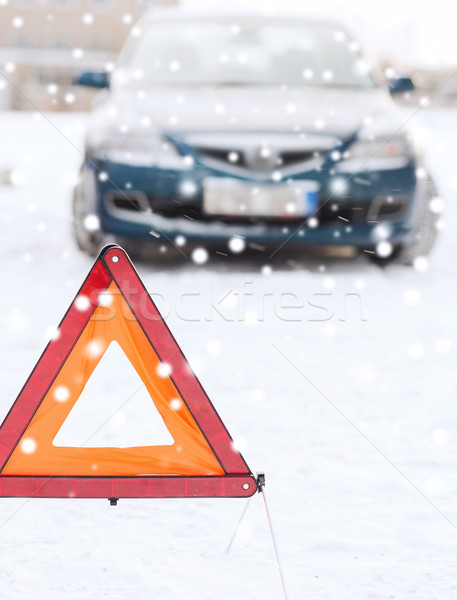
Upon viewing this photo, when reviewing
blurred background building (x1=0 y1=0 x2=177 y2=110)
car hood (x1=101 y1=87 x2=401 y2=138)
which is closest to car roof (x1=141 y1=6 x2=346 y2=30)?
car hood (x1=101 y1=87 x2=401 y2=138)

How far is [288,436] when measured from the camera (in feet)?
10.4

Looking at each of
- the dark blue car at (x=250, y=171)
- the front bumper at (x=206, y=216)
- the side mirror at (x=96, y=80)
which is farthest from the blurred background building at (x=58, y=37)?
the front bumper at (x=206, y=216)

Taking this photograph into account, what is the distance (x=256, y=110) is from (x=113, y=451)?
12.4 feet

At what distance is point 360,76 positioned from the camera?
6473 millimetres

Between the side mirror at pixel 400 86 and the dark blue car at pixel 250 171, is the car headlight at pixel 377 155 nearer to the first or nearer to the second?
the dark blue car at pixel 250 171

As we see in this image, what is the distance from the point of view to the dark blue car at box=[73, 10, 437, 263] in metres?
5.54

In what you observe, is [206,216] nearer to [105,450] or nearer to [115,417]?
Answer: [115,417]

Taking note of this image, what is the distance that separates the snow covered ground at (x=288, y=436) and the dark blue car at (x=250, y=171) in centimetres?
32

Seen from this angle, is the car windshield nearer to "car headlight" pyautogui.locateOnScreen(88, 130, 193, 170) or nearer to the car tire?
"car headlight" pyautogui.locateOnScreen(88, 130, 193, 170)

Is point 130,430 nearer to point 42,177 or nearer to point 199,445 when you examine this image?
point 199,445

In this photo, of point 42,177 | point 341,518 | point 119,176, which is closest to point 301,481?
point 341,518

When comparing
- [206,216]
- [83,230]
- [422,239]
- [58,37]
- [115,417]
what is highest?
[115,417]

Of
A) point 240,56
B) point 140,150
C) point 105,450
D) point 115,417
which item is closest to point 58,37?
point 240,56

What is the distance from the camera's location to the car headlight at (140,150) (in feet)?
18.2
